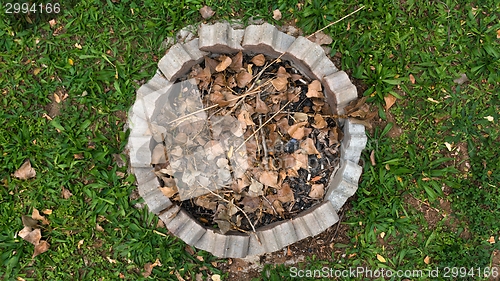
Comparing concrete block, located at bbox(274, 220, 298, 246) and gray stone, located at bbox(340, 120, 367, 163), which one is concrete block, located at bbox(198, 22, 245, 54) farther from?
concrete block, located at bbox(274, 220, 298, 246)

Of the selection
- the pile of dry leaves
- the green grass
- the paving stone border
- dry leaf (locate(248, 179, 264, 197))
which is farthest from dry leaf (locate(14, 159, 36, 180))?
dry leaf (locate(248, 179, 264, 197))

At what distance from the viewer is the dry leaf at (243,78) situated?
2.67 metres

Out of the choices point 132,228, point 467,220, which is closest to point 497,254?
point 467,220

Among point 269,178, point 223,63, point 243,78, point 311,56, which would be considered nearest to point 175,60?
point 223,63

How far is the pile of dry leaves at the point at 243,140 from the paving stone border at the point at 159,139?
9cm

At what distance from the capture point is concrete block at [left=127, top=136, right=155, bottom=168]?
251 centimetres

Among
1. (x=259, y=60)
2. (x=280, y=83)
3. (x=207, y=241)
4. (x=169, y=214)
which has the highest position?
(x=259, y=60)

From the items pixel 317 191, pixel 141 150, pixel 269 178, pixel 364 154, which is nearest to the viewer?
pixel 141 150

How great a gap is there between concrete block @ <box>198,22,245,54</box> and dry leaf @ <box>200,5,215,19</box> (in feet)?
1.73

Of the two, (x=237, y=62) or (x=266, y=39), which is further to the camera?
(x=237, y=62)

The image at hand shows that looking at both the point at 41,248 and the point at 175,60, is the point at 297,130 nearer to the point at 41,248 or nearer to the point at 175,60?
the point at 175,60

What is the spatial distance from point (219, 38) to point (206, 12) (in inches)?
24.5

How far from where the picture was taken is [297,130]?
8.73 feet

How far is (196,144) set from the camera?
8.77ft
